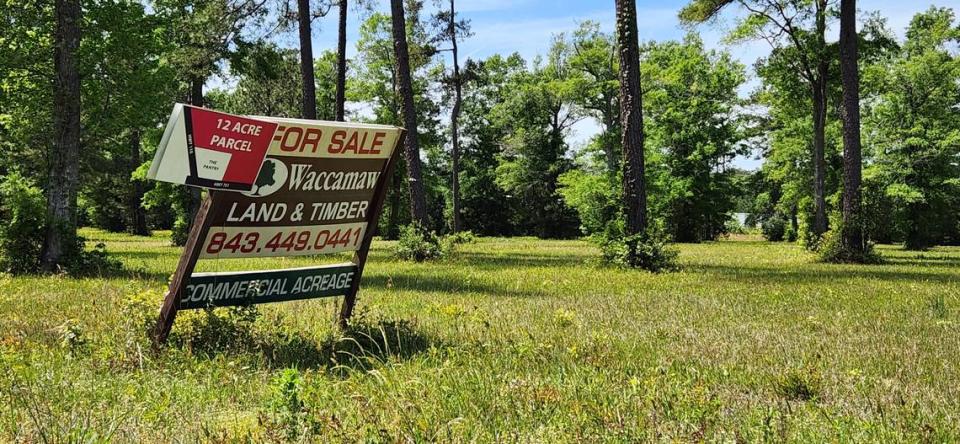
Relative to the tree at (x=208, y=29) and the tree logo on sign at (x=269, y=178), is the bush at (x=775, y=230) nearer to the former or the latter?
the tree at (x=208, y=29)

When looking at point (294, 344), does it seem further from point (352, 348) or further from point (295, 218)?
point (295, 218)

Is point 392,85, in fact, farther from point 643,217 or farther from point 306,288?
point 306,288

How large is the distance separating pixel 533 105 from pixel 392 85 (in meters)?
12.2

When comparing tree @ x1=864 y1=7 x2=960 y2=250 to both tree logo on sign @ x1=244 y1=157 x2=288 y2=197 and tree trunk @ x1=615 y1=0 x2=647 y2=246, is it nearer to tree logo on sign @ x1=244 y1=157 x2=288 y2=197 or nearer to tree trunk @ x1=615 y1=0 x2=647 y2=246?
tree trunk @ x1=615 y1=0 x2=647 y2=246

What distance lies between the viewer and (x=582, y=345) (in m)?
5.19

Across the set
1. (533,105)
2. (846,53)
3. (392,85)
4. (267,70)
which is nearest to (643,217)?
(846,53)

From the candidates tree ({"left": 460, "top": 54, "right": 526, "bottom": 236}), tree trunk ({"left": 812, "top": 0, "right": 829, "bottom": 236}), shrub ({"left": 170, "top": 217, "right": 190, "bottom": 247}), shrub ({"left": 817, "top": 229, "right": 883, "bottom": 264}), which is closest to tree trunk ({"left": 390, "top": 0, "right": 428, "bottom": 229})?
shrub ({"left": 817, "top": 229, "right": 883, "bottom": 264})

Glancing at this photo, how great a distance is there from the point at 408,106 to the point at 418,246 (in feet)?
12.0

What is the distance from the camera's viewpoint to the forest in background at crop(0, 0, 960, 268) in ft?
61.5

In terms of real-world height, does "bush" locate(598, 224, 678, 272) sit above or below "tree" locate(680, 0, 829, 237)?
below

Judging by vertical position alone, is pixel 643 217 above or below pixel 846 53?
below

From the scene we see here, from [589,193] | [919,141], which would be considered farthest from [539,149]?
[919,141]

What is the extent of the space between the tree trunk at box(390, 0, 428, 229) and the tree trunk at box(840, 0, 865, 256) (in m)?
11.4

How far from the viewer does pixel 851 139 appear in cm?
1755
